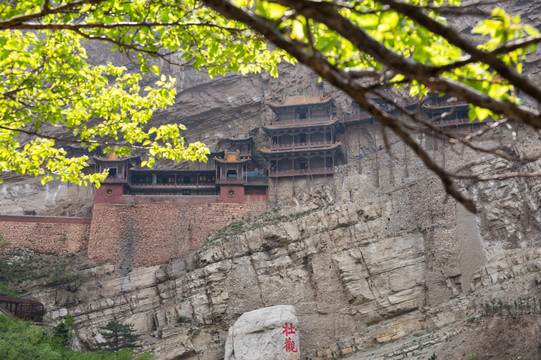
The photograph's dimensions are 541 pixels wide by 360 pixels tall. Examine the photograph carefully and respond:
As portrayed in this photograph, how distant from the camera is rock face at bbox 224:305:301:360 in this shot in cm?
2464

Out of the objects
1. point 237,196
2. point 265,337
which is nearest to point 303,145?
point 237,196

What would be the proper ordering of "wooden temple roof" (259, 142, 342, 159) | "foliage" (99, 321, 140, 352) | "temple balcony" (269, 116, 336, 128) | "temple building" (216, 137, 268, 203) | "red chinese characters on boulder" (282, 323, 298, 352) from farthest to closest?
"temple balcony" (269, 116, 336, 128) < "wooden temple roof" (259, 142, 342, 159) < "temple building" (216, 137, 268, 203) < "foliage" (99, 321, 140, 352) < "red chinese characters on boulder" (282, 323, 298, 352)

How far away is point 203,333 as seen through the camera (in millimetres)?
27812

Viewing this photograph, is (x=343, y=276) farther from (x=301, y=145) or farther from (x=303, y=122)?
(x=303, y=122)

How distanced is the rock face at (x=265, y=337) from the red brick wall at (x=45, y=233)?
1477 cm

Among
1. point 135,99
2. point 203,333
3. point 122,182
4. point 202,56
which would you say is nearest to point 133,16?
point 202,56

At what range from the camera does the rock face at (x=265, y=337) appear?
24.6 metres

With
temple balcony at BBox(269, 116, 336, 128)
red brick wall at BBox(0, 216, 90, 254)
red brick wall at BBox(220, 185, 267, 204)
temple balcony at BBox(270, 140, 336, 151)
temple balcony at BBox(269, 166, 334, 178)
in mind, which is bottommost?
red brick wall at BBox(0, 216, 90, 254)

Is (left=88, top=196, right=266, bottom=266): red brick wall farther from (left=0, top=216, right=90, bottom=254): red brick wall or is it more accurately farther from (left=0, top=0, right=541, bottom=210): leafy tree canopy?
(left=0, top=0, right=541, bottom=210): leafy tree canopy

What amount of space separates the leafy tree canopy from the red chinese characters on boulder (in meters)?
17.7

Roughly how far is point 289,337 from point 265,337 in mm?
1171

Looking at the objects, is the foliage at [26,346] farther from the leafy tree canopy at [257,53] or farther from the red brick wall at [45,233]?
the leafy tree canopy at [257,53]

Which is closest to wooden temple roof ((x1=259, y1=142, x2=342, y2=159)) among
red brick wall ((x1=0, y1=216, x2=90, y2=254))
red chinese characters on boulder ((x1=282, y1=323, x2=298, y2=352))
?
red brick wall ((x1=0, y1=216, x2=90, y2=254))

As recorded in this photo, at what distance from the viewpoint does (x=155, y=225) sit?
3519cm
